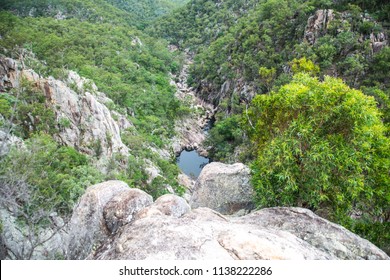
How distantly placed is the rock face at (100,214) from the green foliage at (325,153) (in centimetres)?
401

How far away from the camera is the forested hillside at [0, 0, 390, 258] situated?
9977 millimetres

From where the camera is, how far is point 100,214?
10102mm

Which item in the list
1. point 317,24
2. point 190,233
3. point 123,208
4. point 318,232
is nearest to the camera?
point 190,233

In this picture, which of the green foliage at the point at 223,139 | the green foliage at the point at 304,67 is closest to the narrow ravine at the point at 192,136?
the green foliage at the point at 223,139

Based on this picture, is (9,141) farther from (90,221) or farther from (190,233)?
(190,233)

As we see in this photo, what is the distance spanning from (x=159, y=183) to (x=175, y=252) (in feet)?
81.6

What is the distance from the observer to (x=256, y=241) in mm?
6871

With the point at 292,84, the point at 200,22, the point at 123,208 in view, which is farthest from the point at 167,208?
the point at 200,22

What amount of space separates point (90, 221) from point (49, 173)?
1374 cm

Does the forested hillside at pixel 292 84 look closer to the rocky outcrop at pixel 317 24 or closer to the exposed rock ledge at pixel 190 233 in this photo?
the rocky outcrop at pixel 317 24

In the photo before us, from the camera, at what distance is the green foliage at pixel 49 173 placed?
18.2 m

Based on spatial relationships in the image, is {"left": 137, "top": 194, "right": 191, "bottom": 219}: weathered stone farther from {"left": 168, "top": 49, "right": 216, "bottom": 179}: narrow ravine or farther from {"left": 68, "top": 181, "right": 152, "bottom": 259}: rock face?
{"left": 168, "top": 49, "right": 216, "bottom": 179}: narrow ravine

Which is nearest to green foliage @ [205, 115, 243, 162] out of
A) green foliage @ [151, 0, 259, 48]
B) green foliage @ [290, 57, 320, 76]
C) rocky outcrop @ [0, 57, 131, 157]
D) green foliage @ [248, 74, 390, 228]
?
rocky outcrop @ [0, 57, 131, 157]

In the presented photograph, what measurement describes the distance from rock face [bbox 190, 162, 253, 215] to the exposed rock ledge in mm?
3731
